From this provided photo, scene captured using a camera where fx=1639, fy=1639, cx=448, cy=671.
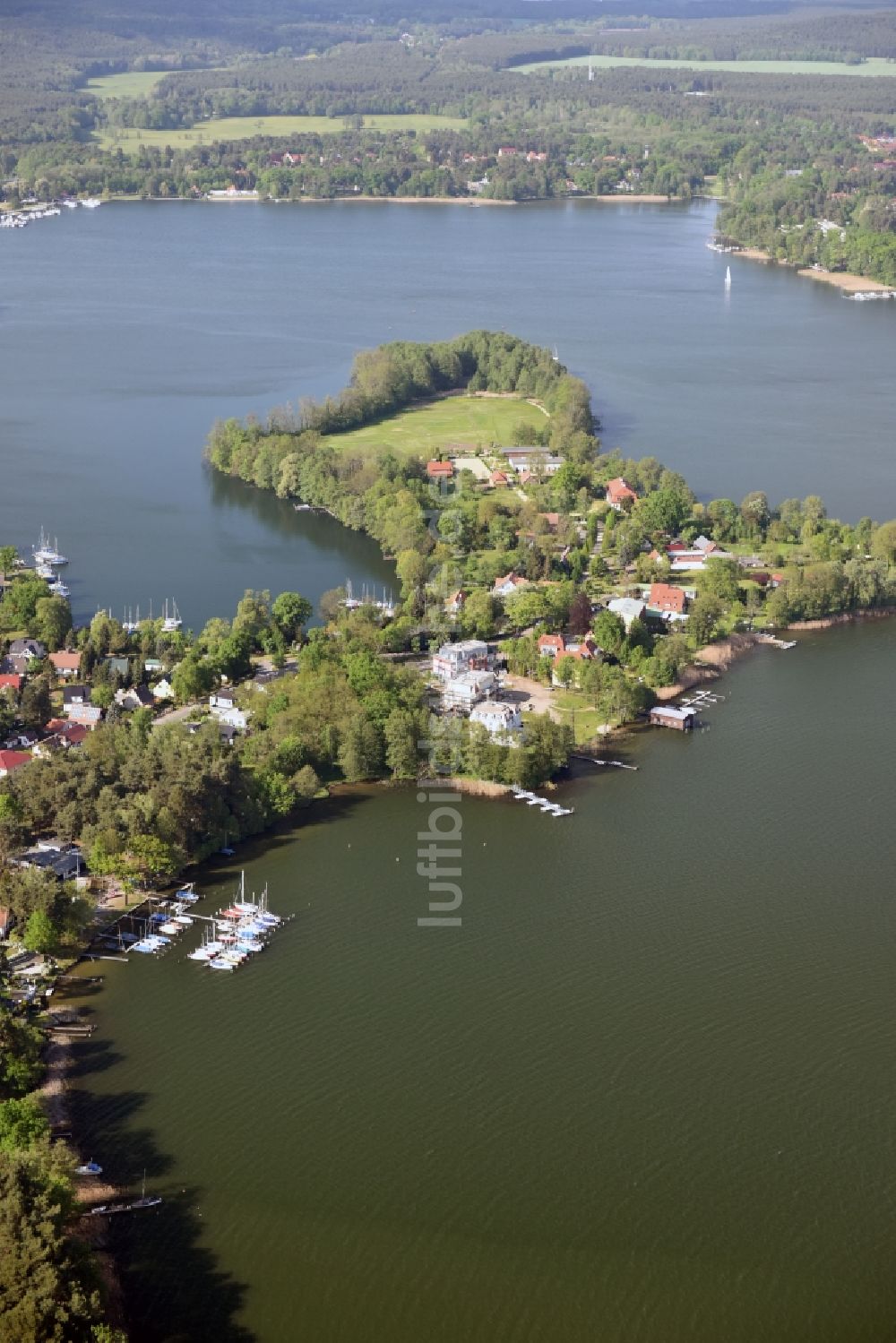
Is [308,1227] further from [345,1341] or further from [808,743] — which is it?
[808,743]

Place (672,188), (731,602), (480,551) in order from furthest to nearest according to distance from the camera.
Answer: (672,188) < (480,551) < (731,602)

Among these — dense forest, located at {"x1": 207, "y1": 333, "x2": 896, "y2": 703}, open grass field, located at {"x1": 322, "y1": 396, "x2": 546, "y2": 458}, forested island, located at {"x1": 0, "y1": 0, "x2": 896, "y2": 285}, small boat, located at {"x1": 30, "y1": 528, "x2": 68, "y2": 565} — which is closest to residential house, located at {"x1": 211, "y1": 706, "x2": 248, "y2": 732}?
dense forest, located at {"x1": 207, "y1": 333, "x2": 896, "y2": 703}

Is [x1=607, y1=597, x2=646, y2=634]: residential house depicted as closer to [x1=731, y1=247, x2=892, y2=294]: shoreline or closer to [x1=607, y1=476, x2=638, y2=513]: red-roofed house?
[x1=607, y1=476, x2=638, y2=513]: red-roofed house

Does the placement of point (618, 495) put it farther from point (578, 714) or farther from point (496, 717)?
point (496, 717)

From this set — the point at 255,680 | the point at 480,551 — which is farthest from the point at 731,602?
the point at 255,680

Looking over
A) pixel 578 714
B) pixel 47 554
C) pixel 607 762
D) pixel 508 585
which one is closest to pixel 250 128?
pixel 47 554
